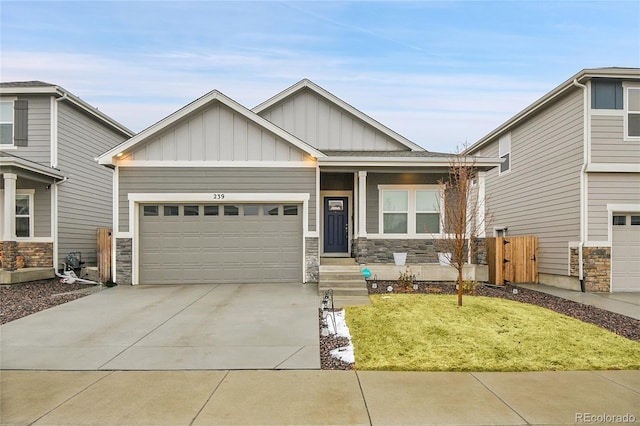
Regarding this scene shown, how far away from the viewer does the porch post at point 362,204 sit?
1256 centimetres

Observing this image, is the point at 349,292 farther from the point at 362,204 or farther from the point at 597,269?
the point at 597,269

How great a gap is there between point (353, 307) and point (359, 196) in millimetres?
4940

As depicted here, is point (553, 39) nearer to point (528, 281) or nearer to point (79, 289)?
point (528, 281)

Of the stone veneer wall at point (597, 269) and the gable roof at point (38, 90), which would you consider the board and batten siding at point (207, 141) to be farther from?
the stone veneer wall at point (597, 269)

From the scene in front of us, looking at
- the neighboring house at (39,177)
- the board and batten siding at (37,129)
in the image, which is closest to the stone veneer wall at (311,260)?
the neighboring house at (39,177)

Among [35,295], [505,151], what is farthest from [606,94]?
[35,295]

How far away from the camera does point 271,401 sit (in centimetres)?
436

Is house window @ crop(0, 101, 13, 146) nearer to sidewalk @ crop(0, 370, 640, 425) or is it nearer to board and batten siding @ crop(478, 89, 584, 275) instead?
sidewalk @ crop(0, 370, 640, 425)

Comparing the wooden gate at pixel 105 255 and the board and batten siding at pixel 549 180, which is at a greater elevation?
the board and batten siding at pixel 549 180

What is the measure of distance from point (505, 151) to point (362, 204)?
858 cm

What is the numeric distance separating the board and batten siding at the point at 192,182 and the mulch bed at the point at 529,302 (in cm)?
362

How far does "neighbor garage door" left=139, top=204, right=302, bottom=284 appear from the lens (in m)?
12.2

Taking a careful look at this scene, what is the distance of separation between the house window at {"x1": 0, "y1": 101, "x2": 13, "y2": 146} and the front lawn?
14.1 m

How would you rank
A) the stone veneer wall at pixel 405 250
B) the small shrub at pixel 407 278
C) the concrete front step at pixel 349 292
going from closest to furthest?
1. the concrete front step at pixel 349 292
2. the small shrub at pixel 407 278
3. the stone veneer wall at pixel 405 250
